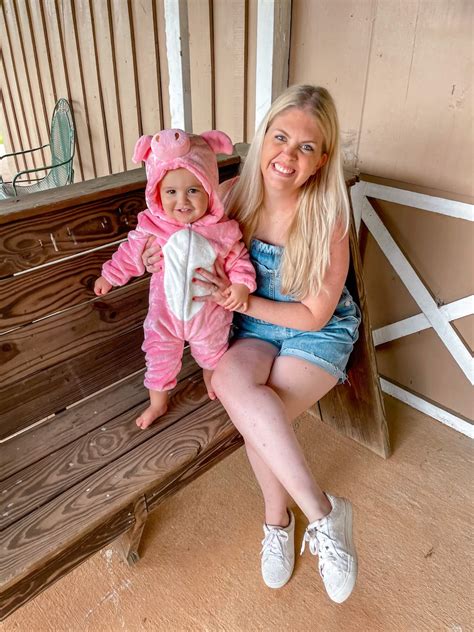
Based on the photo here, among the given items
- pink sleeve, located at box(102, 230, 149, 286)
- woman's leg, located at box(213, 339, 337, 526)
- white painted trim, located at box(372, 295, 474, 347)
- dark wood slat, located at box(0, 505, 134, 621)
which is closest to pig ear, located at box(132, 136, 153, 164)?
pink sleeve, located at box(102, 230, 149, 286)

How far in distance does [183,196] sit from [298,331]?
0.60 m

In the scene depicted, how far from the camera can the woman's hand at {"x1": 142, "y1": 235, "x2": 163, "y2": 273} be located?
135cm

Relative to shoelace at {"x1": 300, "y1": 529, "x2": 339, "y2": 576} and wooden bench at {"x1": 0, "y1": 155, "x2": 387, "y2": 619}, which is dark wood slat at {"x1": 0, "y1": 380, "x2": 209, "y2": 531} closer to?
wooden bench at {"x1": 0, "y1": 155, "x2": 387, "y2": 619}

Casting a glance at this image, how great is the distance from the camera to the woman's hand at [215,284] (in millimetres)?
1373

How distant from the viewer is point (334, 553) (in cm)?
125

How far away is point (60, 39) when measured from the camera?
3467mm

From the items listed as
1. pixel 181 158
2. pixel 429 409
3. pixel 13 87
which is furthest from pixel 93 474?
pixel 13 87

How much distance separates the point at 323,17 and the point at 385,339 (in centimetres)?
138

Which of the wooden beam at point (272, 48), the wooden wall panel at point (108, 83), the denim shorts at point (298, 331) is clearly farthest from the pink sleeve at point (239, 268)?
the wooden wall panel at point (108, 83)

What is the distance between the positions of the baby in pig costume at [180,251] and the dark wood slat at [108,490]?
0.13 m

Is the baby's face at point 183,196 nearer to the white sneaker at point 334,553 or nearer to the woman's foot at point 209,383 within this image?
the woman's foot at point 209,383

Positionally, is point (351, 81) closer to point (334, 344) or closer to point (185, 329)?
point (334, 344)

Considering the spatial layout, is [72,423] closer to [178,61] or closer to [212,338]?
[212,338]

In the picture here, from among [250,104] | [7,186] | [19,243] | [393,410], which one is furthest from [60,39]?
[393,410]
